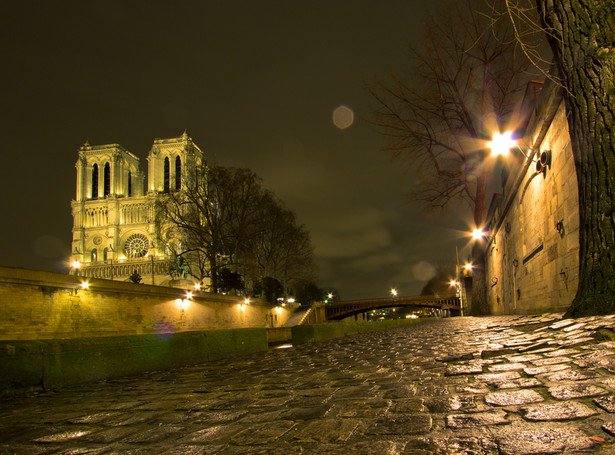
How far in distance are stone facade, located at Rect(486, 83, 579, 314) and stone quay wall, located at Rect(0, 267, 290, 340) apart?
13.8 metres

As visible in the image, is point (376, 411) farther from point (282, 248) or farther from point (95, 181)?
point (95, 181)

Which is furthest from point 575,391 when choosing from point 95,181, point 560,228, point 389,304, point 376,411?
point 95,181

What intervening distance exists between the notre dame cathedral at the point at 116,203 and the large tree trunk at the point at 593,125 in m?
83.8

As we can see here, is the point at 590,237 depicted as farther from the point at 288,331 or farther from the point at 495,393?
the point at 288,331

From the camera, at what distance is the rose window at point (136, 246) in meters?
90.7

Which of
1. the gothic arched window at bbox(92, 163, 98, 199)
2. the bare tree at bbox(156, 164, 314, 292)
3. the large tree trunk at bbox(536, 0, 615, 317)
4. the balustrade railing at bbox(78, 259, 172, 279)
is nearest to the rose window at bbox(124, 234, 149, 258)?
the balustrade railing at bbox(78, 259, 172, 279)

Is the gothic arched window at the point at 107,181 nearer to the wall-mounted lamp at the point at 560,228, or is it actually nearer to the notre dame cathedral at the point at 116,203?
the notre dame cathedral at the point at 116,203

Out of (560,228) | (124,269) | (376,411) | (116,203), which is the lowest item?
(376,411)

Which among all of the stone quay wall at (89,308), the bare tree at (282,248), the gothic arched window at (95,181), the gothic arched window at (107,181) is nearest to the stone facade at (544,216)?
the stone quay wall at (89,308)

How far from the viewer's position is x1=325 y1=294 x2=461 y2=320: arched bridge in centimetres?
5603

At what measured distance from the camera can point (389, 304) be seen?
5981 centimetres

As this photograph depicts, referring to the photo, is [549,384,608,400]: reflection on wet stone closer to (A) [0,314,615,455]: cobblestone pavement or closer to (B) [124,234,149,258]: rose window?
(A) [0,314,615,455]: cobblestone pavement

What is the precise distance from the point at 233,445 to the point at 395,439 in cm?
90

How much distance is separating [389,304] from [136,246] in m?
56.7
